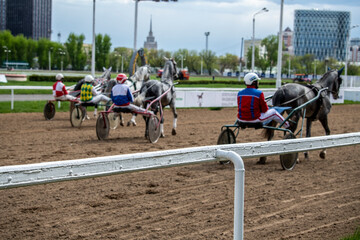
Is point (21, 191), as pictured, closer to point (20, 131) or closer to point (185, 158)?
point (185, 158)

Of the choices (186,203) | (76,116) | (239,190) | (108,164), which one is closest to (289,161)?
(186,203)

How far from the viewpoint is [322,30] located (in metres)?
192

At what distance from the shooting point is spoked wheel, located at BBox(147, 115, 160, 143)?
11595 mm

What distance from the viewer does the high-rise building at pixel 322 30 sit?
191 m

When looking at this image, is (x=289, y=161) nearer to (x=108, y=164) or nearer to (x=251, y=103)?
(x=251, y=103)

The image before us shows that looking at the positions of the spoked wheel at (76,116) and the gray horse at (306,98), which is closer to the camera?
the gray horse at (306,98)

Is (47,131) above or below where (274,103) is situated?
below

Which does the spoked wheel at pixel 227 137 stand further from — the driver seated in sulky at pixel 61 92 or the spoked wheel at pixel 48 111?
the spoked wheel at pixel 48 111

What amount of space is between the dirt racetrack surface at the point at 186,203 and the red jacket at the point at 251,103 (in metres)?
0.94

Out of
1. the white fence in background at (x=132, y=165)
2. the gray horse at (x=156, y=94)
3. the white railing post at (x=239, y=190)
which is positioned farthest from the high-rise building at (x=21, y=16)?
the white railing post at (x=239, y=190)

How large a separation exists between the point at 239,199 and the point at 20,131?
11.1 meters

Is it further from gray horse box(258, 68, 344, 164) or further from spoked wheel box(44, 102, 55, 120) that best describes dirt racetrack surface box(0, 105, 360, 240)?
spoked wheel box(44, 102, 55, 120)

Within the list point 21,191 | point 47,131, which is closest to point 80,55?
point 47,131

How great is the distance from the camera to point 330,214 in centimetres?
560
